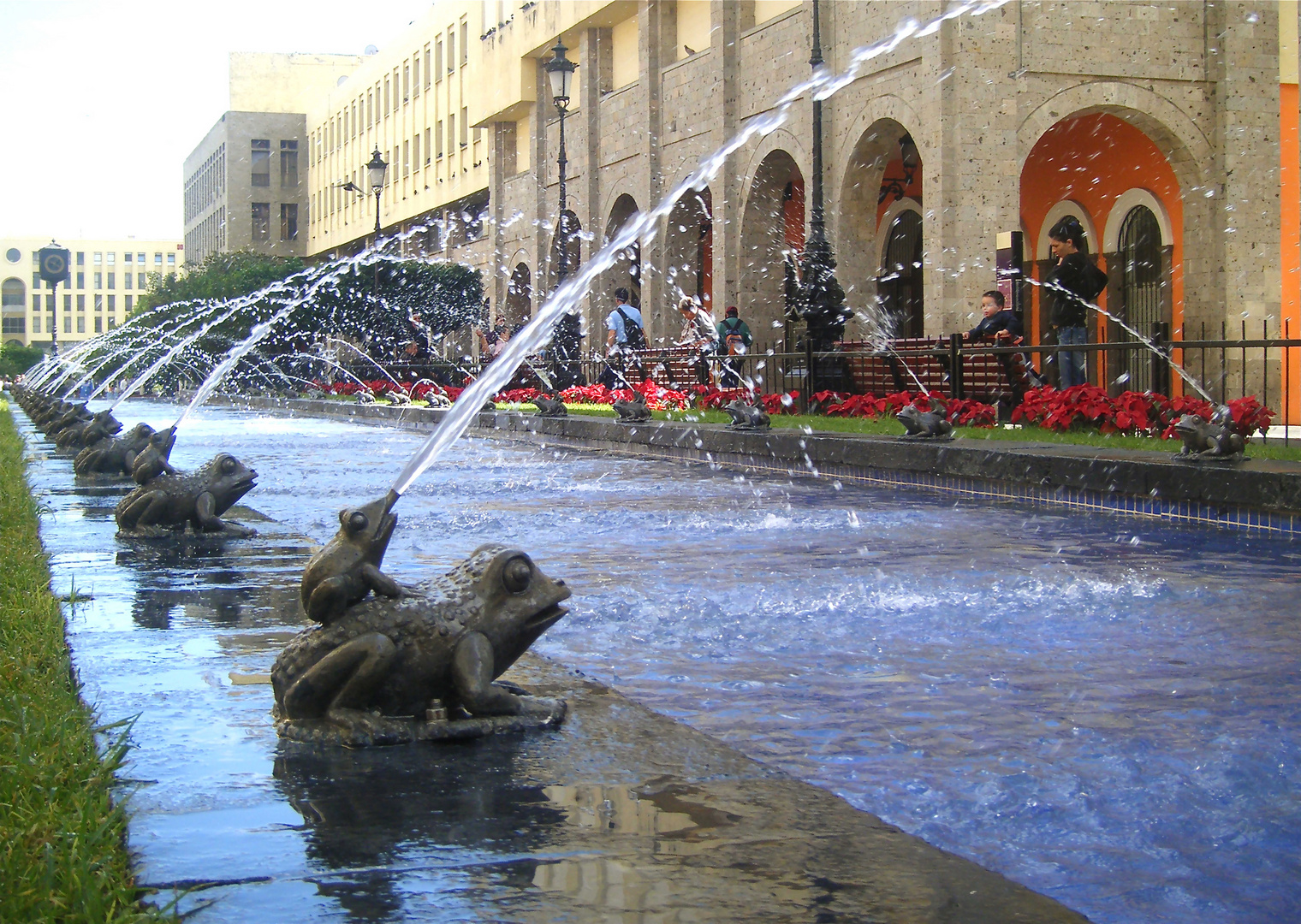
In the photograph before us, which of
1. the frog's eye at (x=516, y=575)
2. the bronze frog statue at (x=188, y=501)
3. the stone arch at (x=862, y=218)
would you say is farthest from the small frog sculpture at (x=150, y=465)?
the stone arch at (x=862, y=218)

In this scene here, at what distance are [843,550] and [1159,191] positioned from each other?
17.4m

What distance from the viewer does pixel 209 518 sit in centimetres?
654

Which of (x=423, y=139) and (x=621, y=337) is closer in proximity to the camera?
(x=621, y=337)

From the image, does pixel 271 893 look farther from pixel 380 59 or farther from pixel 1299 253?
pixel 380 59

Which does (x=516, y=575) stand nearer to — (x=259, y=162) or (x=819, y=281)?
(x=819, y=281)

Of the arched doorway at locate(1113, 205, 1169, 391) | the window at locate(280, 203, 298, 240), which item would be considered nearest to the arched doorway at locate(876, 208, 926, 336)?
the arched doorway at locate(1113, 205, 1169, 391)

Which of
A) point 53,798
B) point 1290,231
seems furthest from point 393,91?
point 53,798

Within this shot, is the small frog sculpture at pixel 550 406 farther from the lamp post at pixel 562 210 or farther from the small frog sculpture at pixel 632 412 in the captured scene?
the lamp post at pixel 562 210

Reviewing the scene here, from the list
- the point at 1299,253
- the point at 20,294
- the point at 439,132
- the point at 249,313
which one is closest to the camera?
the point at 1299,253

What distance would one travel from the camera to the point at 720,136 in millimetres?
28219

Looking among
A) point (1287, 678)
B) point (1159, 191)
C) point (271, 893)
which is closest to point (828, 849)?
point (271, 893)

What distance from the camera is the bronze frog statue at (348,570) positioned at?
10.6 feet

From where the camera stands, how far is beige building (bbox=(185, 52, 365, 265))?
91.2 metres

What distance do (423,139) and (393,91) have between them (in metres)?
7.03
